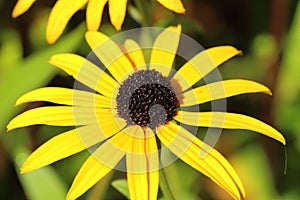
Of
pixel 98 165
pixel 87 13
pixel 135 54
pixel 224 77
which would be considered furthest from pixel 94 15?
pixel 224 77

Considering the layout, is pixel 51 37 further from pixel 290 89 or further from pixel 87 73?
pixel 290 89

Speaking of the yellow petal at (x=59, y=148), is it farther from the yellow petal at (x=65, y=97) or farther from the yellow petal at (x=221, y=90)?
the yellow petal at (x=221, y=90)

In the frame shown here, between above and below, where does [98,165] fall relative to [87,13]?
below

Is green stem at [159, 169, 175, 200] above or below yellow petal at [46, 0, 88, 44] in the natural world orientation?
below

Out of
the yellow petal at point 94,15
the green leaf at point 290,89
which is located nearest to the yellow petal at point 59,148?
the yellow petal at point 94,15

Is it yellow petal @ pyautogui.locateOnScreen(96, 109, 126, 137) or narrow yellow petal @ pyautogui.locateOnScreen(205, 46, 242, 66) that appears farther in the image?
narrow yellow petal @ pyautogui.locateOnScreen(205, 46, 242, 66)

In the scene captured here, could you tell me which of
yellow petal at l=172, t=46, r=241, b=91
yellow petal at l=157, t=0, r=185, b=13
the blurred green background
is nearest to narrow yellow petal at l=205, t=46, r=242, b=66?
yellow petal at l=172, t=46, r=241, b=91

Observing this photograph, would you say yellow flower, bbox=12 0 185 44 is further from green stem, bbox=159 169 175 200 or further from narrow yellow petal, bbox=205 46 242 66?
green stem, bbox=159 169 175 200
